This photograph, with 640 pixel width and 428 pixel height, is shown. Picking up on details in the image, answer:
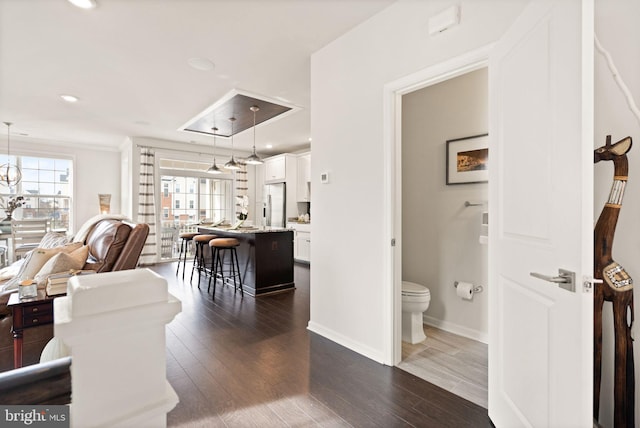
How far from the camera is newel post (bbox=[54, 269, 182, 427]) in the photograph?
38 centimetres

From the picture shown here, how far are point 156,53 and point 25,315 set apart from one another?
94.7 inches

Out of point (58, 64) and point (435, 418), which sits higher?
point (58, 64)

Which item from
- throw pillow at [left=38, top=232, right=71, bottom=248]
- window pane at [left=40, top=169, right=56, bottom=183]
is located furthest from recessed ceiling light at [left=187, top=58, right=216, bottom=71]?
window pane at [left=40, top=169, right=56, bottom=183]

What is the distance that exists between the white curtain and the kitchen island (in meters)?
2.68

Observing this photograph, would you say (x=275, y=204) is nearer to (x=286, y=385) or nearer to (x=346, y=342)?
(x=346, y=342)

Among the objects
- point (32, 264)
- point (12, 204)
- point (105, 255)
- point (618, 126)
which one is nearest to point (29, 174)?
point (12, 204)

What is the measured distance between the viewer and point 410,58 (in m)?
2.12

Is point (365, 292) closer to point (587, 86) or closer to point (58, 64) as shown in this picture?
point (587, 86)

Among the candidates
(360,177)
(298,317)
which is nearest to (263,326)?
(298,317)

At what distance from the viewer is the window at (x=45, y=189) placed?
6.18 m

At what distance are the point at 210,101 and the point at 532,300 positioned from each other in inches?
165

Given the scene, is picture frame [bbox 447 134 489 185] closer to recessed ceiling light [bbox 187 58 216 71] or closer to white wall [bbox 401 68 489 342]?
white wall [bbox 401 68 489 342]

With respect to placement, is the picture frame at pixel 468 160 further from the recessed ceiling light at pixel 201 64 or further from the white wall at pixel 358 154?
the recessed ceiling light at pixel 201 64

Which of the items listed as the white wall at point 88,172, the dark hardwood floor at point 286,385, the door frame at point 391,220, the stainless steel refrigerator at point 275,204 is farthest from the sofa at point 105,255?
the white wall at point 88,172
